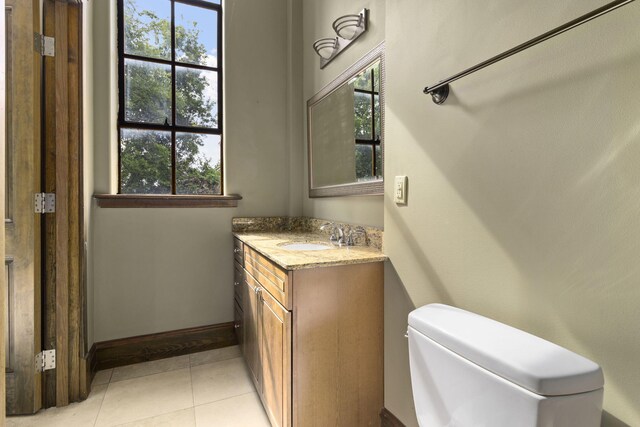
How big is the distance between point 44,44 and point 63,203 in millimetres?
812

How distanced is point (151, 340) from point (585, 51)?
2628 mm

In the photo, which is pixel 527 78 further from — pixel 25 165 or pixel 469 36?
pixel 25 165

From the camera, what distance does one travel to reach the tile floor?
157cm

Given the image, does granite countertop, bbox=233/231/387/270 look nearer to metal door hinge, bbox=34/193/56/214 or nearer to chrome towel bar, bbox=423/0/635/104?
chrome towel bar, bbox=423/0/635/104

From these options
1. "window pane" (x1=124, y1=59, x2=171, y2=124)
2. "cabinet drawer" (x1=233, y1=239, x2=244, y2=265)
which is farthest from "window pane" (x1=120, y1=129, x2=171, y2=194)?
"cabinet drawer" (x1=233, y1=239, x2=244, y2=265)

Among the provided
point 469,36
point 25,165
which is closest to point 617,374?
point 469,36

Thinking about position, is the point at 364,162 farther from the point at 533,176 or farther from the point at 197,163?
the point at 197,163

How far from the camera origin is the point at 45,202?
5.31 feet

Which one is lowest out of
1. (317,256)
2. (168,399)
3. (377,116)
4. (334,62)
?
(168,399)

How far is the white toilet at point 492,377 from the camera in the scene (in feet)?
1.99

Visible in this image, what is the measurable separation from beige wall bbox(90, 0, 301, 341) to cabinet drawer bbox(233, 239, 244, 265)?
0.10 m

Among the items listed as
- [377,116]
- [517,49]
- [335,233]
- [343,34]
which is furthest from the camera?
[335,233]

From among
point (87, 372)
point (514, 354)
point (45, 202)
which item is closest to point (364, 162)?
point (514, 354)

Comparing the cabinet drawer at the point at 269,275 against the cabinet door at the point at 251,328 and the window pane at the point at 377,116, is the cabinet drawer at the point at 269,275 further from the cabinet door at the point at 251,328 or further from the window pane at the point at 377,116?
the window pane at the point at 377,116
